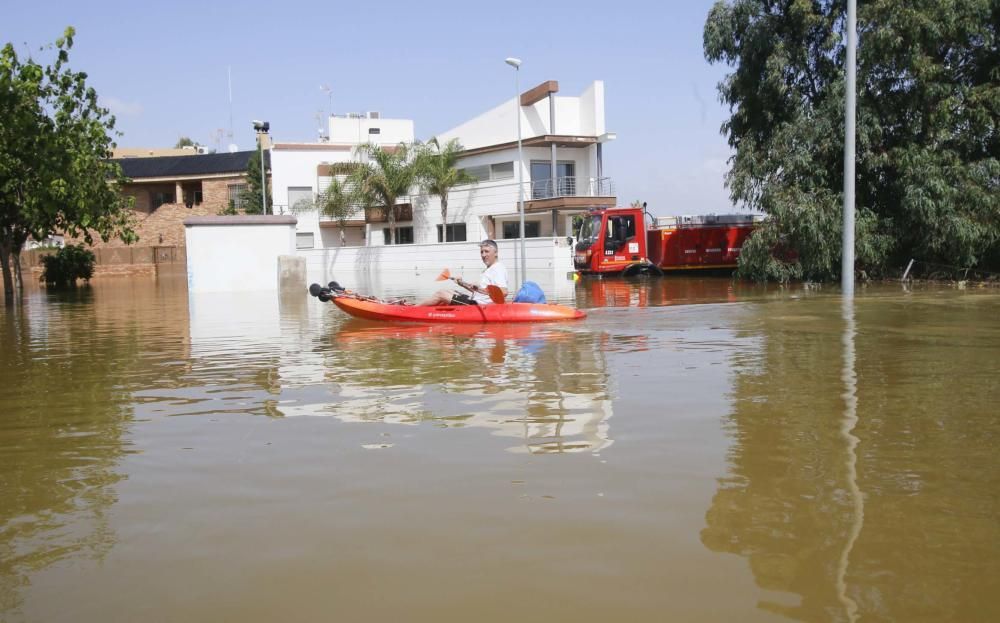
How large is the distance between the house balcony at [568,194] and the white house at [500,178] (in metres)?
0.05

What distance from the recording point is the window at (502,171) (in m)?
46.3

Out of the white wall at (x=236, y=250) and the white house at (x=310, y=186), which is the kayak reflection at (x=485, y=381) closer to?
the white wall at (x=236, y=250)

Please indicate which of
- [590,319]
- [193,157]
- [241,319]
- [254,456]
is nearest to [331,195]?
[193,157]

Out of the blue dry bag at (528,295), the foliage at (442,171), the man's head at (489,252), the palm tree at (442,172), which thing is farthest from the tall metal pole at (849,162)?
the foliage at (442,171)

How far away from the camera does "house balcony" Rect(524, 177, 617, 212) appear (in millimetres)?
42844

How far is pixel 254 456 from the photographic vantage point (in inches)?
244

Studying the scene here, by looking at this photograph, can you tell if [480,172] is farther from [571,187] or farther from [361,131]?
[361,131]

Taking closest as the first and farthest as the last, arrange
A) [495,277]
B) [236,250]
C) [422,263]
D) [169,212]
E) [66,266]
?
[495,277] → [236,250] → [66,266] → [422,263] → [169,212]

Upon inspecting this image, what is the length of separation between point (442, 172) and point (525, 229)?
555 centimetres

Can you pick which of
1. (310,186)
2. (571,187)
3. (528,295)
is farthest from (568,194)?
(528,295)

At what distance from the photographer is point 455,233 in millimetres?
49594

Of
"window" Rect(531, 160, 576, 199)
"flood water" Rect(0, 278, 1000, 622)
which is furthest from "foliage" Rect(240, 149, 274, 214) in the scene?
"flood water" Rect(0, 278, 1000, 622)

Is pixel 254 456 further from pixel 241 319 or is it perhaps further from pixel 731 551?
pixel 241 319

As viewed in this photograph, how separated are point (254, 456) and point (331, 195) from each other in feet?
148
